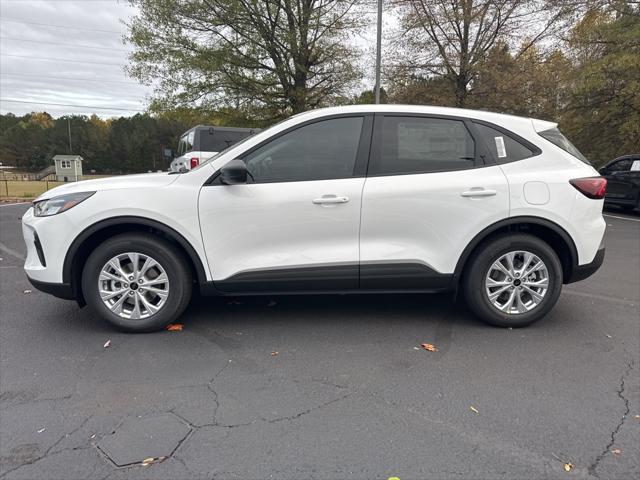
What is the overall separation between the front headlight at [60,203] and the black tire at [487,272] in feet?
10.1

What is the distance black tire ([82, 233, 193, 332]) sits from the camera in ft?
12.0

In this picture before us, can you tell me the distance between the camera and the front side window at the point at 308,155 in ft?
12.2

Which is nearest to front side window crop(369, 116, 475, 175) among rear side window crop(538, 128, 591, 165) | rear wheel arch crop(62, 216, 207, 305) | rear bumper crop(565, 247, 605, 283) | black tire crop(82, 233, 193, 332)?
rear side window crop(538, 128, 591, 165)

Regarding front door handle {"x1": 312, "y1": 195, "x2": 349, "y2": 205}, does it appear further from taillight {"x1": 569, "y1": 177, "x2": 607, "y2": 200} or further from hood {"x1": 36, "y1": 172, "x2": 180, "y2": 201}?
taillight {"x1": 569, "y1": 177, "x2": 607, "y2": 200}

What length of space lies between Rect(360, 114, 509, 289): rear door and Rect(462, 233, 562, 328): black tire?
7.4 inches

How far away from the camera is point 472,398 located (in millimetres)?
2895

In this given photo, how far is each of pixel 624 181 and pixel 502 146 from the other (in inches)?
448

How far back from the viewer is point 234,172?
3.54 meters

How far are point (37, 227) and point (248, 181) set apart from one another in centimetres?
164

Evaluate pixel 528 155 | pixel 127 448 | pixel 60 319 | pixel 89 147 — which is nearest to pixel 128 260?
pixel 60 319

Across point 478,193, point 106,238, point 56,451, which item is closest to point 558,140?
point 478,193

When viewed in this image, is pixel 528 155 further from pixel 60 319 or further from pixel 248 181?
pixel 60 319

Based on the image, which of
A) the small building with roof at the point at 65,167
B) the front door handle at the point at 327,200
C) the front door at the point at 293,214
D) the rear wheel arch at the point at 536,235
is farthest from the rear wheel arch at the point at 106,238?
the small building with roof at the point at 65,167

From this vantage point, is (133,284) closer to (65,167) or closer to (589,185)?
(589,185)
